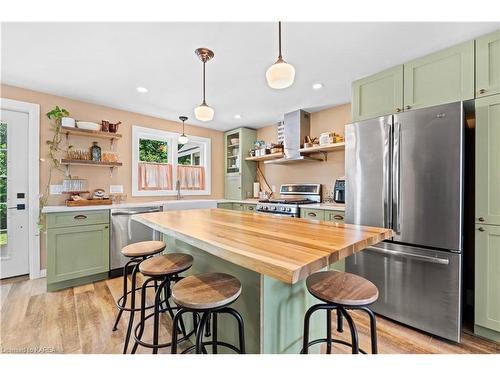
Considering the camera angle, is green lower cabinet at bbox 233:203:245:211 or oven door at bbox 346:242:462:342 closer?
oven door at bbox 346:242:462:342

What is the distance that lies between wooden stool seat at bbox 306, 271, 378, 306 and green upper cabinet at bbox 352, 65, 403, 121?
1.78 metres

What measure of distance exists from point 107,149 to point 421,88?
13.1 feet

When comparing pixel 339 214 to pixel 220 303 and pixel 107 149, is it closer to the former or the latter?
pixel 220 303

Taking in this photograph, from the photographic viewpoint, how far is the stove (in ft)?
10.4

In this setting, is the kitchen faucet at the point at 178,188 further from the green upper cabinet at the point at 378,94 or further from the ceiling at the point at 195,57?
the green upper cabinet at the point at 378,94

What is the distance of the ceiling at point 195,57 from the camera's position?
5.69 feet

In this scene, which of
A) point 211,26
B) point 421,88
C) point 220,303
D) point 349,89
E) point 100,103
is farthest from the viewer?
point 100,103

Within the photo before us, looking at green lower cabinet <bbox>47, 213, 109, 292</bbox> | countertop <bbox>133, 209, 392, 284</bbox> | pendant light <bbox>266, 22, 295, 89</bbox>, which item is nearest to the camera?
countertop <bbox>133, 209, 392, 284</bbox>

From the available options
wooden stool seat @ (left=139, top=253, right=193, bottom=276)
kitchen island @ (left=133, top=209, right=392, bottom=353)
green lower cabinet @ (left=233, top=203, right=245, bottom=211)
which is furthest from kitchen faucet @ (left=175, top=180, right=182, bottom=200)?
Answer: kitchen island @ (left=133, top=209, right=392, bottom=353)

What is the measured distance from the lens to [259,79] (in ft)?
8.50

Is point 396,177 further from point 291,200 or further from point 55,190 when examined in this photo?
point 55,190

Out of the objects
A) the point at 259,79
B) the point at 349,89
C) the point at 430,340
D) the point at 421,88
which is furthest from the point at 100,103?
the point at 430,340

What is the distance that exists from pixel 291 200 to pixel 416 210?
1.75 meters

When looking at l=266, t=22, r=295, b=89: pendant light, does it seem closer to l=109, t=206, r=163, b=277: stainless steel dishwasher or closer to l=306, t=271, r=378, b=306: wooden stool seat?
l=306, t=271, r=378, b=306: wooden stool seat
